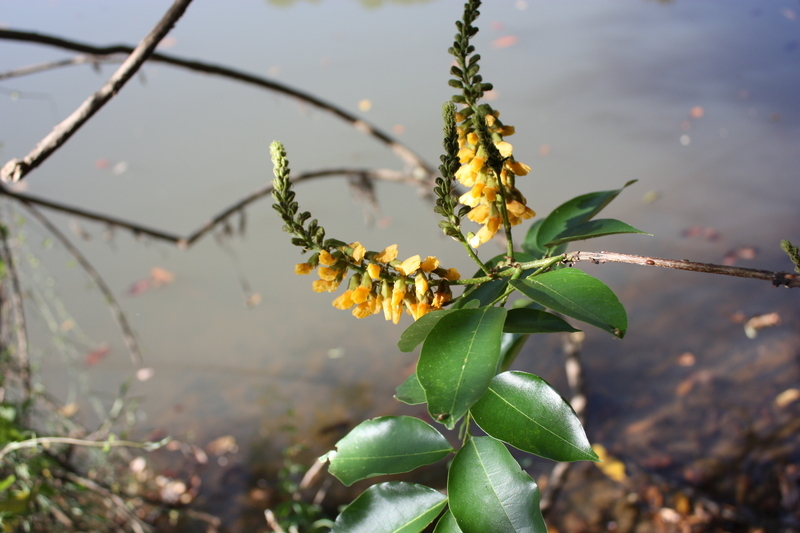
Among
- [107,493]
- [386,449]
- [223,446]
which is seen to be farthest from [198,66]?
[223,446]

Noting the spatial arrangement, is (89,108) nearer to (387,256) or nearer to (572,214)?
(387,256)

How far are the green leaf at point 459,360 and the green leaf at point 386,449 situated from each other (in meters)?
0.17

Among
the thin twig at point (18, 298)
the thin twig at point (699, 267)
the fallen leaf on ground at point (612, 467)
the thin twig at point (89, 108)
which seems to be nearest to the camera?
the thin twig at point (699, 267)

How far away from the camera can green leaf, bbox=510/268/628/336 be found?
56 centimetres

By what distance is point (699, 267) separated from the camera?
0.52m

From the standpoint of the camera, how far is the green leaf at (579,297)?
56 centimetres

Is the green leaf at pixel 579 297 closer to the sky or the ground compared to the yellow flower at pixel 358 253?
closer to the ground

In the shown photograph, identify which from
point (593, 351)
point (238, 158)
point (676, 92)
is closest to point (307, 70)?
point (238, 158)

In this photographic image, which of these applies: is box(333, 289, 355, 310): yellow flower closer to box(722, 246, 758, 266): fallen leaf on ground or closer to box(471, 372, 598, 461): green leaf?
box(471, 372, 598, 461): green leaf

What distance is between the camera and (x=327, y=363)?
11.0 feet

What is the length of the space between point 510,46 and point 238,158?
2775 mm

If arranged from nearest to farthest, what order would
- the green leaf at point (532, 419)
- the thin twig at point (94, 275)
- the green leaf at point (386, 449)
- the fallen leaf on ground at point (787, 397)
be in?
the green leaf at point (532, 419) < the green leaf at point (386, 449) < the thin twig at point (94, 275) < the fallen leaf on ground at point (787, 397)

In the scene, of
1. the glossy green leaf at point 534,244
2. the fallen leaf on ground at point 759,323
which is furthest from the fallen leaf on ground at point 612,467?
the glossy green leaf at point 534,244

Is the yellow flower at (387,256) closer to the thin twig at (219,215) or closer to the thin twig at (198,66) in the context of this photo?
the thin twig at (198,66)
